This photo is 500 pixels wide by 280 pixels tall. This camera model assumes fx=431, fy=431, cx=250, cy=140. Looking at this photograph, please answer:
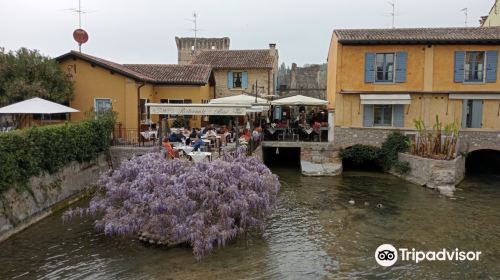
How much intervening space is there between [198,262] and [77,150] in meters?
8.84

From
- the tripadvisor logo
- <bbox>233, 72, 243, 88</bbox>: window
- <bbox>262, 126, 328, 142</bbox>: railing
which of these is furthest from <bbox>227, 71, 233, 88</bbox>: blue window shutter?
the tripadvisor logo

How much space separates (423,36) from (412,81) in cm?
241

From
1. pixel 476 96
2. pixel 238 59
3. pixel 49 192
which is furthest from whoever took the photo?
pixel 238 59

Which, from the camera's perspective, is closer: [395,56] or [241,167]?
[241,167]

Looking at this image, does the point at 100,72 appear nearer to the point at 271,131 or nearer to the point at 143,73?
the point at 143,73

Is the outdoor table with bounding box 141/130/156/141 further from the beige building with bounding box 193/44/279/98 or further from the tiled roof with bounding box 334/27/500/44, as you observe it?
the beige building with bounding box 193/44/279/98

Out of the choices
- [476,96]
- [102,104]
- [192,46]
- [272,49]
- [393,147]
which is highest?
[192,46]

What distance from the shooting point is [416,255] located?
36.4 ft

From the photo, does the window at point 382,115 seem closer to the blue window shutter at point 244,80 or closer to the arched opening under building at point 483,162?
Answer: the arched opening under building at point 483,162

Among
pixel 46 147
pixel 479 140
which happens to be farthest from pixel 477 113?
pixel 46 147

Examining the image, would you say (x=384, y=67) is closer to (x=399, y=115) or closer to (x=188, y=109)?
(x=399, y=115)

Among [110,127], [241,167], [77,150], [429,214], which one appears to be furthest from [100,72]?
[429,214]

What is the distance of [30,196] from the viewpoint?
535 inches

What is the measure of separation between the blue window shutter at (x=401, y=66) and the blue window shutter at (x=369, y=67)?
1241mm
